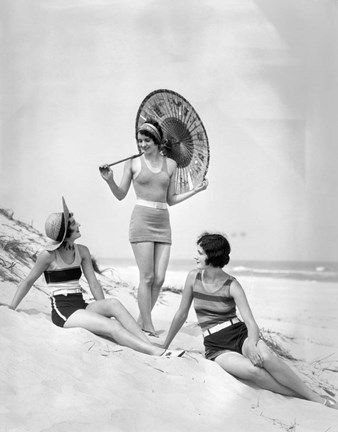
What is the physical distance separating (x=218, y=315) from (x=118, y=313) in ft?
1.30

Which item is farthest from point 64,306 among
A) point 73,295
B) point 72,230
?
point 72,230

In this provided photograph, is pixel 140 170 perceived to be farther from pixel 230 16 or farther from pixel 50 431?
pixel 50 431

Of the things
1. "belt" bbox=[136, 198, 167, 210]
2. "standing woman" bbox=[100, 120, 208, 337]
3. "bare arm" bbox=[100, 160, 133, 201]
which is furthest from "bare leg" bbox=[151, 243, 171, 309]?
"bare arm" bbox=[100, 160, 133, 201]

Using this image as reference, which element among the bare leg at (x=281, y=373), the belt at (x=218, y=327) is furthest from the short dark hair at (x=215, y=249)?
the bare leg at (x=281, y=373)

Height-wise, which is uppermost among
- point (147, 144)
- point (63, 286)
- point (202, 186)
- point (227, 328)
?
point (147, 144)

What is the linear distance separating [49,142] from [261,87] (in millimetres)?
1043

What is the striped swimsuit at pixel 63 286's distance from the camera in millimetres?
3037

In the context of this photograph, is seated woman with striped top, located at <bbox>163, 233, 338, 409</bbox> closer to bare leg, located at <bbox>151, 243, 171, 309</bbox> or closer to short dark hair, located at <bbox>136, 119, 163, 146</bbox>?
bare leg, located at <bbox>151, 243, 171, 309</bbox>

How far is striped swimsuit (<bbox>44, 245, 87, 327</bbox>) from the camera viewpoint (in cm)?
304

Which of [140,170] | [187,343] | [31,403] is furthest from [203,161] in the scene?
[31,403]

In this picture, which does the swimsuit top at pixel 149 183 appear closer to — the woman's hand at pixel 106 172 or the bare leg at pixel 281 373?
the woman's hand at pixel 106 172

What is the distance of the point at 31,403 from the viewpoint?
2.51 m

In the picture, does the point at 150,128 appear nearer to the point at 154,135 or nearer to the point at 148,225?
the point at 154,135

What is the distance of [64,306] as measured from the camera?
304 cm
